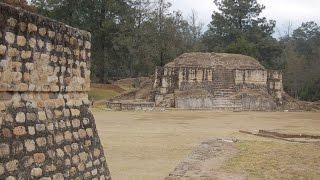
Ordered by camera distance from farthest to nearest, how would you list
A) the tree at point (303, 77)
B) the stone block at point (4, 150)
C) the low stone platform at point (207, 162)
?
the tree at point (303, 77) → the low stone platform at point (207, 162) → the stone block at point (4, 150)

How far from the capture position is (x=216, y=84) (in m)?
35.1

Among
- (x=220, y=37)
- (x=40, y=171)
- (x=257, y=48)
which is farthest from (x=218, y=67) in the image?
(x=40, y=171)

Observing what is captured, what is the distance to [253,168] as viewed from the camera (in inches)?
410

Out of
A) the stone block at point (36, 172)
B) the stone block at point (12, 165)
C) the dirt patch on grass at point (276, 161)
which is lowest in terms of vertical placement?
the dirt patch on grass at point (276, 161)

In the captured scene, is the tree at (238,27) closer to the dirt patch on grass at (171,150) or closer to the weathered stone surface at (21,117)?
the dirt patch on grass at (171,150)

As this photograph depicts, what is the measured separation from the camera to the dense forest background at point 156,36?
3969 cm

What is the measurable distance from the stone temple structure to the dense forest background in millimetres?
4985

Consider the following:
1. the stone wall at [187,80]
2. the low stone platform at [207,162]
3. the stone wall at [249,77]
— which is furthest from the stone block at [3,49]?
the stone wall at [249,77]

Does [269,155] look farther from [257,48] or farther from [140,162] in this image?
[257,48]

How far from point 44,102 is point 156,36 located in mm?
35437

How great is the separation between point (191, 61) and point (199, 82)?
7.98ft

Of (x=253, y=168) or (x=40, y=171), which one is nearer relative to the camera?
(x=40, y=171)

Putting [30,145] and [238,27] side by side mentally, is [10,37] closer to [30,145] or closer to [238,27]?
[30,145]

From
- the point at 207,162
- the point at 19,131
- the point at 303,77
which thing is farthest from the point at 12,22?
the point at 303,77
